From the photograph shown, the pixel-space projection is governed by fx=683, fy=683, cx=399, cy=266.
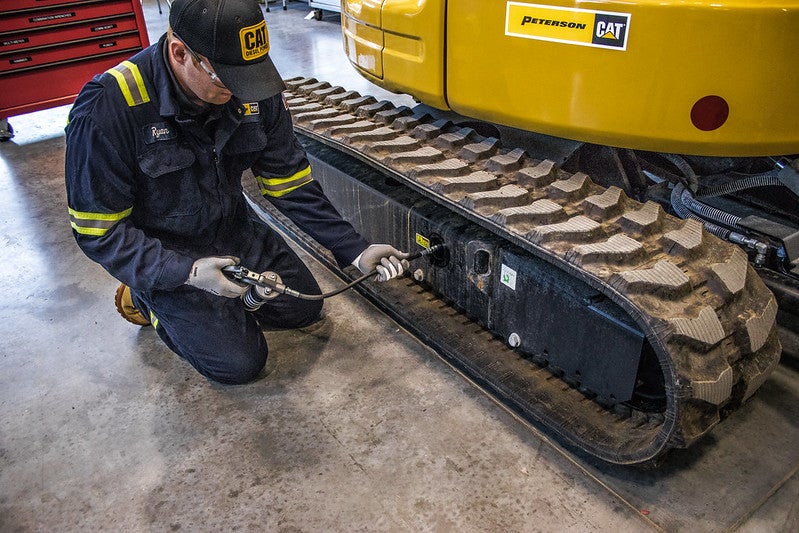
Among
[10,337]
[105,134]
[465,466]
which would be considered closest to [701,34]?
[465,466]

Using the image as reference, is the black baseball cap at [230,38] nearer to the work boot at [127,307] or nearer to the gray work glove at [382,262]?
the gray work glove at [382,262]

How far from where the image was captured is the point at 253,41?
225cm

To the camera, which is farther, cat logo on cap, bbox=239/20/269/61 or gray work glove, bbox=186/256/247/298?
gray work glove, bbox=186/256/247/298

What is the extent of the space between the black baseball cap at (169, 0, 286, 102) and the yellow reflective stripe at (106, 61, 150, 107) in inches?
11.8

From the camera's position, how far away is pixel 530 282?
2.65 metres

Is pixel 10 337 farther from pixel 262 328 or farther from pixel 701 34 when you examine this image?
pixel 701 34

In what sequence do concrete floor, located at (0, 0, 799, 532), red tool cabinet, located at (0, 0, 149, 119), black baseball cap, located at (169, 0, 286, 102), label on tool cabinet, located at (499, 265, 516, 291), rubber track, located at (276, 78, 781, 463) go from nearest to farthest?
1. rubber track, located at (276, 78, 781, 463)
2. black baseball cap, located at (169, 0, 286, 102)
3. concrete floor, located at (0, 0, 799, 532)
4. label on tool cabinet, located at (499, 265, 516, 291)
5. red tool cabinet, located at (0, 0, 149, 119)

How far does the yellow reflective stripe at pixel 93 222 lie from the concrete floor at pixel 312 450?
0.77 m

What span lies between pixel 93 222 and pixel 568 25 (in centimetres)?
180

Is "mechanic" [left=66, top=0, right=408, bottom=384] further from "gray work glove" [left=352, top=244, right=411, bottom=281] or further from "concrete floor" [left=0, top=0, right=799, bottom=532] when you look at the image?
"concrete floor" [left=0, top=0, right=799, bottom=532]

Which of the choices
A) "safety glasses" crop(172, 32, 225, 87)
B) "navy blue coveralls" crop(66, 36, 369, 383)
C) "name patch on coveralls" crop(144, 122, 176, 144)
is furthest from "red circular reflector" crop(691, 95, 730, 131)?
"name patch on coveralls" crop(144, 122, 176, 144)

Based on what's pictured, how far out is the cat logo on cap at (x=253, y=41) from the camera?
2209 millimetres

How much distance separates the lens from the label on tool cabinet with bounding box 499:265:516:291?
273 centimetres

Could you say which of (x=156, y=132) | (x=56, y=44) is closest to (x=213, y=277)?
(x=156, y=132)
